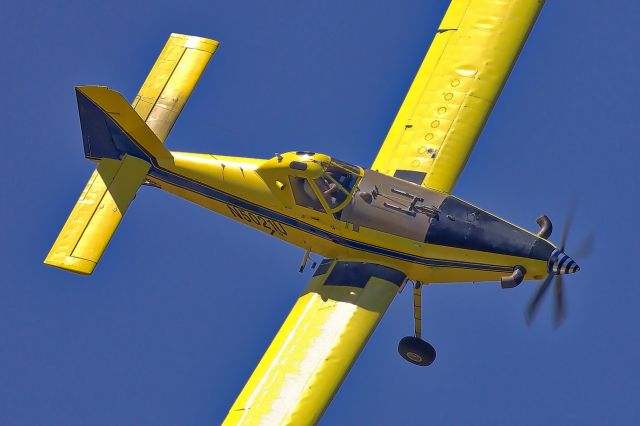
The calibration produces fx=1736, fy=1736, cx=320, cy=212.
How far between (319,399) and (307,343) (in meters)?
1.47

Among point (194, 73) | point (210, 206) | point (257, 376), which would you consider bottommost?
point (257, 376)

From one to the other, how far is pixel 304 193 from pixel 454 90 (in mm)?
4404

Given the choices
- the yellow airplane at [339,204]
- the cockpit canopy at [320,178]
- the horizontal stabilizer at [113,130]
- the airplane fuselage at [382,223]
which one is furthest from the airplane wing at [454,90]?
the horizontal stabilizer at [113,130]

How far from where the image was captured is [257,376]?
3266 centimetres

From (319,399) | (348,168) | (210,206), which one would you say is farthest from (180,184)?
(319,399)

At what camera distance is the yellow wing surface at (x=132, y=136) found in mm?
33906

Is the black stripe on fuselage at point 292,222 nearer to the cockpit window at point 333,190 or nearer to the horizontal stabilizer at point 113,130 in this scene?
the horizontal stabilizer at point 113,130

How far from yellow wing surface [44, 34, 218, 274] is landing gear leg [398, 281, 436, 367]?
598 centimetres

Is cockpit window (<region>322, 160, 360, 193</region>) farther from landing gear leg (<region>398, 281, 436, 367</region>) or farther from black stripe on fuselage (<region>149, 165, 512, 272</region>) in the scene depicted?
landing gear leg (<region>398, 281, 436, 367</region>)

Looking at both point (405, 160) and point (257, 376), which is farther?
point (405, 160)

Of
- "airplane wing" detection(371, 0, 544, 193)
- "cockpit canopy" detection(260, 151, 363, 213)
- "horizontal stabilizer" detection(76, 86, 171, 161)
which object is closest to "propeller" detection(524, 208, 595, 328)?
"airplane wing" detection(371, 0, 544, 193)

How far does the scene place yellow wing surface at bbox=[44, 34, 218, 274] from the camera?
111 ft

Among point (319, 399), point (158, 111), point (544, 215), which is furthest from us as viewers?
point (158, 111)

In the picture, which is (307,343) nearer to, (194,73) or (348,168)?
(348,168)
